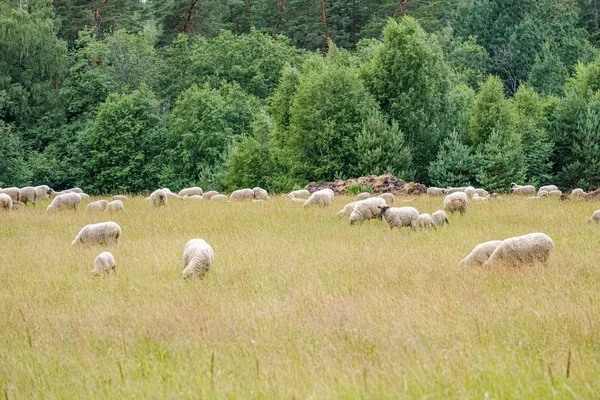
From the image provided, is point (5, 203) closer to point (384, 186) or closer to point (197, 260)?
point (384, 186)

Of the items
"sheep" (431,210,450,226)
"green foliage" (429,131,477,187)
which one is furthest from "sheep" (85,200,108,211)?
"green foliage" (429,131,477,187)

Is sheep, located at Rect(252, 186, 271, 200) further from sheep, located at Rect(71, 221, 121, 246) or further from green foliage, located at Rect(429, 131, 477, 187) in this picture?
green foliage, located at Rect(429, 131, 477, 187)

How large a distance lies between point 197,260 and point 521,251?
5.29 m

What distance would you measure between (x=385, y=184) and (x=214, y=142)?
93.7 feet

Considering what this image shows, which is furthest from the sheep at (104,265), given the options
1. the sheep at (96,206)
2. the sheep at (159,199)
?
the sheep at (159,199)

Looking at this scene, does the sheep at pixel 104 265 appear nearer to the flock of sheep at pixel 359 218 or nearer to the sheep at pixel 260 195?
the flock of sheep at pixel 359 218

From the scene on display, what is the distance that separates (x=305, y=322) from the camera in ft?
29.2

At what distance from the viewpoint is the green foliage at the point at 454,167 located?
4444 cm

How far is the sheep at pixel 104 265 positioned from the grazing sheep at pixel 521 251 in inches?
250

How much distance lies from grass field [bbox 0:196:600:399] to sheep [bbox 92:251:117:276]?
0.35m

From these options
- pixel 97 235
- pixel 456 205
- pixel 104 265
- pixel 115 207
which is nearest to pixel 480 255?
pixel 104 265

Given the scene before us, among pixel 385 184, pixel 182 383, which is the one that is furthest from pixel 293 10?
pixel 182 383

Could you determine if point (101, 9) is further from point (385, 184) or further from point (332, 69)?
point (385, 184)

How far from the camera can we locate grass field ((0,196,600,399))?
6574 mm
